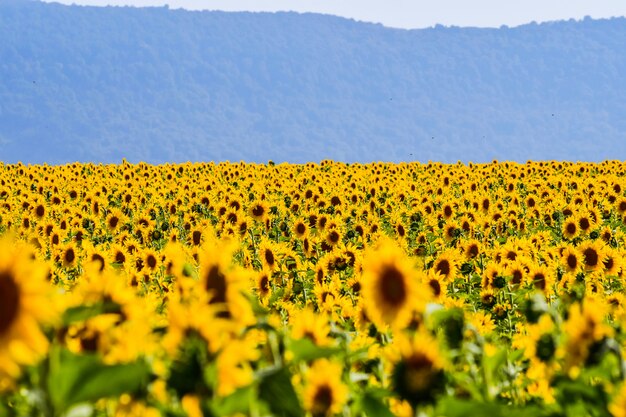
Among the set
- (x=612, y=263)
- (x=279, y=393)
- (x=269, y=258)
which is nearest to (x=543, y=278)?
(x=612, y=263)

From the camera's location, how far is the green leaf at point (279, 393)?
2.17 meters

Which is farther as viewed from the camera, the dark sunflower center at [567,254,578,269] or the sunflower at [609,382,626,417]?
the dark sunflower center at [567,254,578,269]

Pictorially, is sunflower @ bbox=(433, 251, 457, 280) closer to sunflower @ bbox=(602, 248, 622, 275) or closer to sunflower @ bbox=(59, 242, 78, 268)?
sunflower @ bbox=(602, 248, 622, 275)

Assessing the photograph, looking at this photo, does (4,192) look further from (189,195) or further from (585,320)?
(585,320)

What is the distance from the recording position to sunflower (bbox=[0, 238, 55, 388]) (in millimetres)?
1804

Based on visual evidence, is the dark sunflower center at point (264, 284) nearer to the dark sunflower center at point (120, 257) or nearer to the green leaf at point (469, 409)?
the dark sunflower center at point (120, 257)

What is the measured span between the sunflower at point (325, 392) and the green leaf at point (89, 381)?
0.82 m

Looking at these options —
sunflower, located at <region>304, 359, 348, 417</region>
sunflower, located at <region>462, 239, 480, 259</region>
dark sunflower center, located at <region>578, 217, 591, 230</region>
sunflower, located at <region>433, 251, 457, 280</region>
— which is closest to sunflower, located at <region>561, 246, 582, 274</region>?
sunflower, located at <region>433, 251, 457, 280</region>

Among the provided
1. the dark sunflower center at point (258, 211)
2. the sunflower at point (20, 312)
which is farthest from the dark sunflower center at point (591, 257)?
the sunflower at point (20, 312)

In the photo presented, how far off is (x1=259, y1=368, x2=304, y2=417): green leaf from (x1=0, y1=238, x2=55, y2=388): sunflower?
57cm

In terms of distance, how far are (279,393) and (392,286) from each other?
95 centimetres

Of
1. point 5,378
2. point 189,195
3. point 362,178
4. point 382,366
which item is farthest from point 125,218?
point 5,378

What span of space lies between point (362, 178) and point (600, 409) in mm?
22248

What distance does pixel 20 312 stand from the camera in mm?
1828
